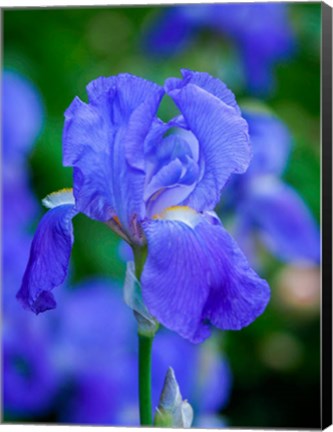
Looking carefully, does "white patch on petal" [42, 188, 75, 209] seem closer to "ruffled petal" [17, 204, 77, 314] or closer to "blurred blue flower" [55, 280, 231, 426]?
"ruffled petal" [17, 204, 77, 314]

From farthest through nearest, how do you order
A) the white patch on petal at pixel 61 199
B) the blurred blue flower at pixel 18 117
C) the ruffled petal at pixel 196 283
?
the blurred blue flower at pixel 18 117 → the white patch on petal at pixel 61 199 → the ruffled petal at pixel 196 283

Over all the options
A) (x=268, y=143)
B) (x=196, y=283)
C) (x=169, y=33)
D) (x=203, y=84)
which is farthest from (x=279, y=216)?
(x=196, y=283)

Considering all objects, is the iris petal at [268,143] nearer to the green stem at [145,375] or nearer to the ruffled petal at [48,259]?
the ruffled petal at [48,259]

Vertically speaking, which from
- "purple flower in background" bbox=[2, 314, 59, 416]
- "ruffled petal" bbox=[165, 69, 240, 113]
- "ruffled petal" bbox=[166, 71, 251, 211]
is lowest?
"purple flower in background" bbox=[2, 314, 59, 416]

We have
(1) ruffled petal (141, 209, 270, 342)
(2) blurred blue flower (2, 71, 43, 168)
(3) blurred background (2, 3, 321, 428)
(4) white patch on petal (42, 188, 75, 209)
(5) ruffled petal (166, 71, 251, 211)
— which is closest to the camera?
(1) ruffled petal (141, 209, 270, 342)

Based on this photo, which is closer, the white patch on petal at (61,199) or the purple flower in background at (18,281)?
the white patch on petal at (61,199)

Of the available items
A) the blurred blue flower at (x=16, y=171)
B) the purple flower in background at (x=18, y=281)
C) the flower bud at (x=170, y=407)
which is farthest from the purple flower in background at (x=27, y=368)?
the flower bud at (x=170, y=407)

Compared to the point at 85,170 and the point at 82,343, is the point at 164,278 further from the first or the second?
the point at 82,343

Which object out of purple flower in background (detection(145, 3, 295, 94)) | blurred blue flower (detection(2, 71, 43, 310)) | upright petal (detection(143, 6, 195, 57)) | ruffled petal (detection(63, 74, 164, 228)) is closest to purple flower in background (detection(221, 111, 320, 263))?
purple flower in background (detection(145, 3, 295, 94))
